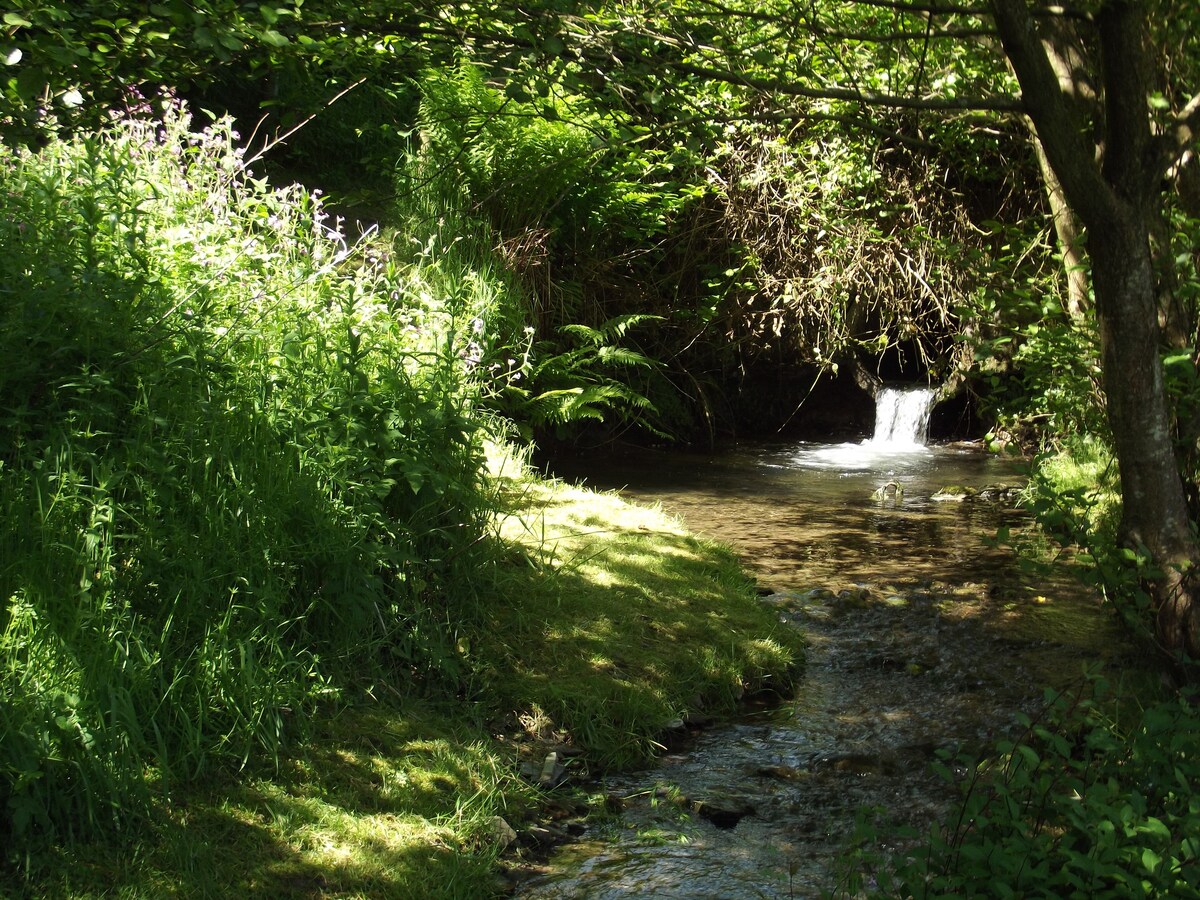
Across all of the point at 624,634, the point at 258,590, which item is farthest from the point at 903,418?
the point at 258,590

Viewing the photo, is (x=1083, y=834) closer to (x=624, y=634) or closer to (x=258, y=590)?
(x=624, y=634)

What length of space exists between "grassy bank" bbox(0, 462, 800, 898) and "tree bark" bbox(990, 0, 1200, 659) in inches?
71.9

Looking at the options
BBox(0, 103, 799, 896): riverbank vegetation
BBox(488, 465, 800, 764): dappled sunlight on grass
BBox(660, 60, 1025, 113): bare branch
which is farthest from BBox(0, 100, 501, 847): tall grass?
BBox(660, 60, 1025, 113): bare branch

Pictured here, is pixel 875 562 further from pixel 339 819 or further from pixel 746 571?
pixel 339 819

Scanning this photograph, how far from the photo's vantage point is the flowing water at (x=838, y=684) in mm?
3678

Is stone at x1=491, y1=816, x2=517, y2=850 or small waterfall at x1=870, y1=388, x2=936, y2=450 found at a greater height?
small waterfall at x1=870, y1=388, x2=936, y2=450

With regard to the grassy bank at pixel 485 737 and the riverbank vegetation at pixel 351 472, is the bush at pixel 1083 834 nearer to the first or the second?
the riverbank vegetation at pixel 351 472

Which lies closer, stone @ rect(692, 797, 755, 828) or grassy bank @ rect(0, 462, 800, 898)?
grassy bank @ rect(0, 462, 800, 898)

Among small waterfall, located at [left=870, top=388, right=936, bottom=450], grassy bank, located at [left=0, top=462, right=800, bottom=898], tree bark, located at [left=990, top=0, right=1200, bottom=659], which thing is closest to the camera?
grassy bank, located at [left=0, top=462, right=800, bottom=898]

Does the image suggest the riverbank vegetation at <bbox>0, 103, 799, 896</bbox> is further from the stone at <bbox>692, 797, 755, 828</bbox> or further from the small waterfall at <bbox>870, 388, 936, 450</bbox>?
the small waterfall at <bbox>870, 388, 936, 450</bbox>

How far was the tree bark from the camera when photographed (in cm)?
450

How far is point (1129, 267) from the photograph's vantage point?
470cm

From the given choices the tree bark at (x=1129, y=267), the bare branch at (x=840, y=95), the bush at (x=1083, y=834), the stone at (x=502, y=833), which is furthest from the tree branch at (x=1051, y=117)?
the stone at (x=502, y=833)

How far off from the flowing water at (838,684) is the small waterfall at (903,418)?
110 inches
